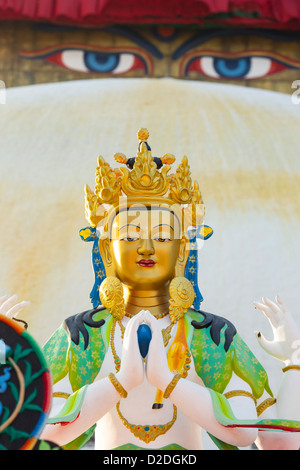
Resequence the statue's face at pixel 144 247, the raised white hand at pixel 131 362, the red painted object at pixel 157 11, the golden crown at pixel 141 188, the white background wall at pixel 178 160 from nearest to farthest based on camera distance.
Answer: the raised white hand at pixel 131 362 < the statue's face at pixel 144 247 < the golden crown at pixel 141 188 < the white background wall at pixel 178 160 < the red painted object at pixel 157 11

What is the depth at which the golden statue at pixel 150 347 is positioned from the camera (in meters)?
3.11

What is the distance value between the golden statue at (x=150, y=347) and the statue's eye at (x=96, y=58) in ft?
21.0

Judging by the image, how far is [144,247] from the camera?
A: 3498 millimetres

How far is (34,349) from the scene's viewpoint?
2551 mm

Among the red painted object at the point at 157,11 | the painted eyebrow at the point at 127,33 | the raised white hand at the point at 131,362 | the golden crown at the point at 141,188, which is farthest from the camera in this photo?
the painted eyebrow at the point at 127,33

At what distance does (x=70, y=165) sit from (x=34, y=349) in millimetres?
4344

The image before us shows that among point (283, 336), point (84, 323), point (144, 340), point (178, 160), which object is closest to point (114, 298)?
point (84, 323)

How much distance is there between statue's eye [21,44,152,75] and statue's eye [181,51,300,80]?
0.61 metres

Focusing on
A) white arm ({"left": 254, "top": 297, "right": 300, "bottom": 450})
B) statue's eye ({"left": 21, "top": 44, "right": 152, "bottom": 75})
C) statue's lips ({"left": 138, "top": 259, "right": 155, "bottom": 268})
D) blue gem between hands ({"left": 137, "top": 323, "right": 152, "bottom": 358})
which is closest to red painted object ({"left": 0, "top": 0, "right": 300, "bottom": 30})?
statue's eye ({"left": 21, "top": 44, "right": 152, "bottom": 75})

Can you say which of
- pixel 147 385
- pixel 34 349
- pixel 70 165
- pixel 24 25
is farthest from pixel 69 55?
pixel 34 349

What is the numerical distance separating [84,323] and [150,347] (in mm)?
554

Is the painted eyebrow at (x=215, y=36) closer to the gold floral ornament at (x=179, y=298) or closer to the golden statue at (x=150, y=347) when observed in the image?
the golden statue at (x=150, y=347)

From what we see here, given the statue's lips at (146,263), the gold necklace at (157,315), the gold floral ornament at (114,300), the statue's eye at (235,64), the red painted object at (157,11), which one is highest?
the red painted object at (157,11)

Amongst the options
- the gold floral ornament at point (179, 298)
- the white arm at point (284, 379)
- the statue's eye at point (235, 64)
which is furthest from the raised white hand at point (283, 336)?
the statue's eye at point (235, 64)
